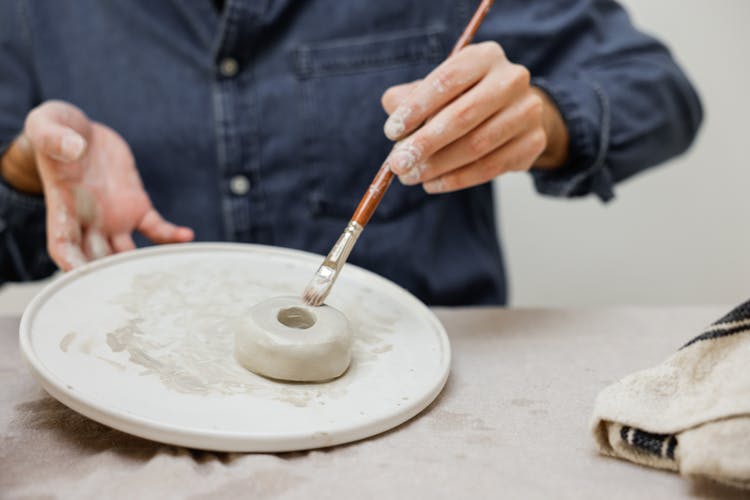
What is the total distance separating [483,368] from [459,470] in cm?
19

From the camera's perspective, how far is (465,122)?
0.70 meters

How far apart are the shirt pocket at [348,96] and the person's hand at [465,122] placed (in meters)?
0.28

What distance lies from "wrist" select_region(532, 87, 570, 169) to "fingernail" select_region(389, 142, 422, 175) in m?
0.28

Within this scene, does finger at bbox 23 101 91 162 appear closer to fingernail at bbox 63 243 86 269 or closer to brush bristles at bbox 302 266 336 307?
fingernail at bbox 63 243 86 269

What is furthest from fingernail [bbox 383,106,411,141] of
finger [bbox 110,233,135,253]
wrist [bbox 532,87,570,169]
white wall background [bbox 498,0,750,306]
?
white wall background [bbox 498,0,750,306]

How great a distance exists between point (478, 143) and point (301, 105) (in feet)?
1.17

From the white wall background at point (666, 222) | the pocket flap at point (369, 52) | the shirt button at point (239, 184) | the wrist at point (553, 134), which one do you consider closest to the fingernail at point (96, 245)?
the shirt button at point (239, 184)

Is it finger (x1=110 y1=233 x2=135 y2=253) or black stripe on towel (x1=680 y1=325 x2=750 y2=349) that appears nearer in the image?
black stripe on towel (x1=680 y1=325 x2=750 y2=349)

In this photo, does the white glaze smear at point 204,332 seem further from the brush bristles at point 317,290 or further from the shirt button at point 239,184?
the shirt button at point 239,184

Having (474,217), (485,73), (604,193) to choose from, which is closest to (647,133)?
(604,193)

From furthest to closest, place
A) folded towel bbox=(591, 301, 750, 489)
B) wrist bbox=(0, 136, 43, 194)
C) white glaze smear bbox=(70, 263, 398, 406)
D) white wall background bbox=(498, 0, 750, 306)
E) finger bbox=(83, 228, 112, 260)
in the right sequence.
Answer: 1. white wall background bbox=(498, 0, 750, 306)
2. wrist bbox=(0, 136, 43, 194)
3. finger bbox=(83, 228, 112, 260)
4. white glaze smear bbox=(70, 263, 398, 406)
5. folded towel bbox=(591, 301, 750, 489)

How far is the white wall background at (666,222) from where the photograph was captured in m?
1.40

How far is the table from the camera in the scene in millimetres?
494

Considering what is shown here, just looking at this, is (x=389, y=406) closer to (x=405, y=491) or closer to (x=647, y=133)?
(x=405, y=491)
